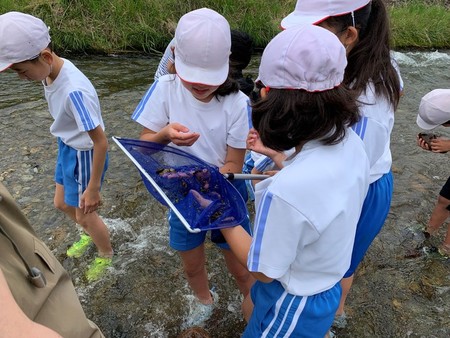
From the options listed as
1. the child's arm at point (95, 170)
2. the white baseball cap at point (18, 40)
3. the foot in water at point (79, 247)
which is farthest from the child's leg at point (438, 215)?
the white baseball cap at point (18, 40)

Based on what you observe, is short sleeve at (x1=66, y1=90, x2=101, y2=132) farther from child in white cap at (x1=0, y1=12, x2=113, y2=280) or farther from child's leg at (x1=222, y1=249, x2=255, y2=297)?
child's leg at (x1=222, y1=249, x2=255, y2=297)

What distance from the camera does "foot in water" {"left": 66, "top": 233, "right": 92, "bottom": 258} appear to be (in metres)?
3.20

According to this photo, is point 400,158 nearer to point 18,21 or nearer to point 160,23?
point 18,21

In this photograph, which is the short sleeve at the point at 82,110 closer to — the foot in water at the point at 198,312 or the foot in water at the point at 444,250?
the foot in water at the point at 198,312

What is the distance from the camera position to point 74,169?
103 inches

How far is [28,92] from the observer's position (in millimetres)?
6199

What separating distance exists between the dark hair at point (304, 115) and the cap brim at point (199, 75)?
495 mm

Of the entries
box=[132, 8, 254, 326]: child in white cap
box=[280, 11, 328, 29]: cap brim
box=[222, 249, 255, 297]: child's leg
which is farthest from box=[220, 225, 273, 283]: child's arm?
box=[280, 11, 328, 29]: cap brim

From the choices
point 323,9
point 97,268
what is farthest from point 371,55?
point 97,268

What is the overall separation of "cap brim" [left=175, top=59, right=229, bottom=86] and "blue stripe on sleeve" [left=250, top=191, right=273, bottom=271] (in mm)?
722

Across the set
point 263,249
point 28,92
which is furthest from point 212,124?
point 28,92

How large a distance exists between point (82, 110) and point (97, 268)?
1.30 meters

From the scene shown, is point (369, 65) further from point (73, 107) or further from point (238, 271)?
point (73, 107)

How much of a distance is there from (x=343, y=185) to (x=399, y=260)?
2151 millimetres
